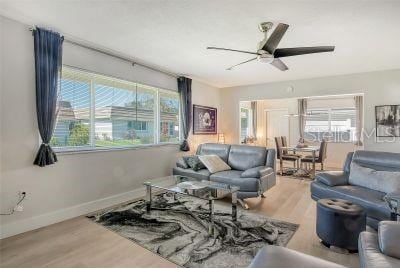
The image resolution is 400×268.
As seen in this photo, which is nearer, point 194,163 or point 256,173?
point 256,173

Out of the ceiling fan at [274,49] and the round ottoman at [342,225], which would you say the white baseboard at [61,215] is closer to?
the ceiling fan at [274,49]

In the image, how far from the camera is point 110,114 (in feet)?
12.6

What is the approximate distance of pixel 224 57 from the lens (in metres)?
3.89

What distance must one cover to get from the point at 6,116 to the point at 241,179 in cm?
314

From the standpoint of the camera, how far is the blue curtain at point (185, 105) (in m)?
5.12

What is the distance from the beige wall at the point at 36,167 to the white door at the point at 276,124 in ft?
18.9

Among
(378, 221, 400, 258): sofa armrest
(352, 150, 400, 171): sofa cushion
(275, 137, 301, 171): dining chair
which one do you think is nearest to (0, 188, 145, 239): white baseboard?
(378, 221, 400, 258): sofa armrest

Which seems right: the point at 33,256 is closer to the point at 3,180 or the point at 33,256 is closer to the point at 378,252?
the point at 3,180

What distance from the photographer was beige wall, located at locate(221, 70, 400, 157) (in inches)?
180

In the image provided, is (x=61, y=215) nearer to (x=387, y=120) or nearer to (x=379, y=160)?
(x=379, y=160)

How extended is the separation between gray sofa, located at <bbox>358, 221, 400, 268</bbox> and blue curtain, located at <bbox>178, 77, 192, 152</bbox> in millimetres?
3885

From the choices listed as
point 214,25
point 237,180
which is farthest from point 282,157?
point 214,25

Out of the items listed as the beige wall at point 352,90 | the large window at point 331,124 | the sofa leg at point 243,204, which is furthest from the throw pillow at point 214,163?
the large window at point 331,124

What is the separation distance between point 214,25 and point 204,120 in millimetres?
3357
